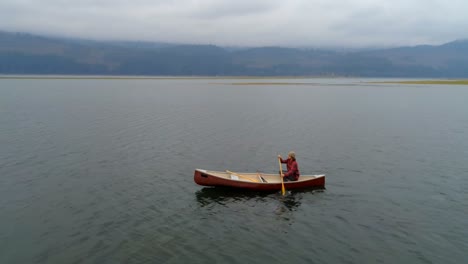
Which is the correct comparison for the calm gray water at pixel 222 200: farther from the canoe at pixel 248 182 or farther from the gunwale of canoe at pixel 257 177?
the gunwale of canoe at pixel 257 177

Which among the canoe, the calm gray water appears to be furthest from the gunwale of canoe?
the calm gray water

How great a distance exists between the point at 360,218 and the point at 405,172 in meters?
11.4

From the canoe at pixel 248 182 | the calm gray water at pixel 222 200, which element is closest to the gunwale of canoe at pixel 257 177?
the canoe at pixel 248 182

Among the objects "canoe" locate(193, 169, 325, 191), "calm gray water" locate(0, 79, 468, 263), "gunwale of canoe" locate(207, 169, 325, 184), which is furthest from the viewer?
"gunwale of canoe" locate(207, 169, 325, 184)

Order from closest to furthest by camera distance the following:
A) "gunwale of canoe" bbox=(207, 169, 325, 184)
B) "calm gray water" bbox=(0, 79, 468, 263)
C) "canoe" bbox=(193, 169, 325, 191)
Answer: "calm gray water" bbox=(0, 79, 468, 263), "canoe" bbox=(193, 169, 325, 191), "gunwale of canoe" bbox=(207, 169, 325, 184)

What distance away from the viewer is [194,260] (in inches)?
661

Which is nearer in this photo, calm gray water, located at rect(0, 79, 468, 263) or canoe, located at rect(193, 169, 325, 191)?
calm gray water, located at rect(0, 79, 468, 263)

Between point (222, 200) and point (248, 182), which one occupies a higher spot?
point (248, 182)

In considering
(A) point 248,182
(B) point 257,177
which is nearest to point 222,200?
(A) point 248,182

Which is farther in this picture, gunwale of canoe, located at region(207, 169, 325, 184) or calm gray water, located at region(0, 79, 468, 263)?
gunwale of canoe, located at region(207, 169, 325, 184)

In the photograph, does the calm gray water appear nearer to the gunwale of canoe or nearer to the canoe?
the canoe

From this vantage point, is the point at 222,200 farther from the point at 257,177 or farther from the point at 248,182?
the point at 257,177

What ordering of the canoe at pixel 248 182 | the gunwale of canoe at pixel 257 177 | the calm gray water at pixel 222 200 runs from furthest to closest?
the gunwale of canoe at pixel 257 177, the canoe at pixel 248 182, the calm gray water at pixel 222 200

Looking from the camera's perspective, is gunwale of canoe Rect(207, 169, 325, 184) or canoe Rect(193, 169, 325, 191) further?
gunwale of canoe Rect(207, 169, 325, 184)
